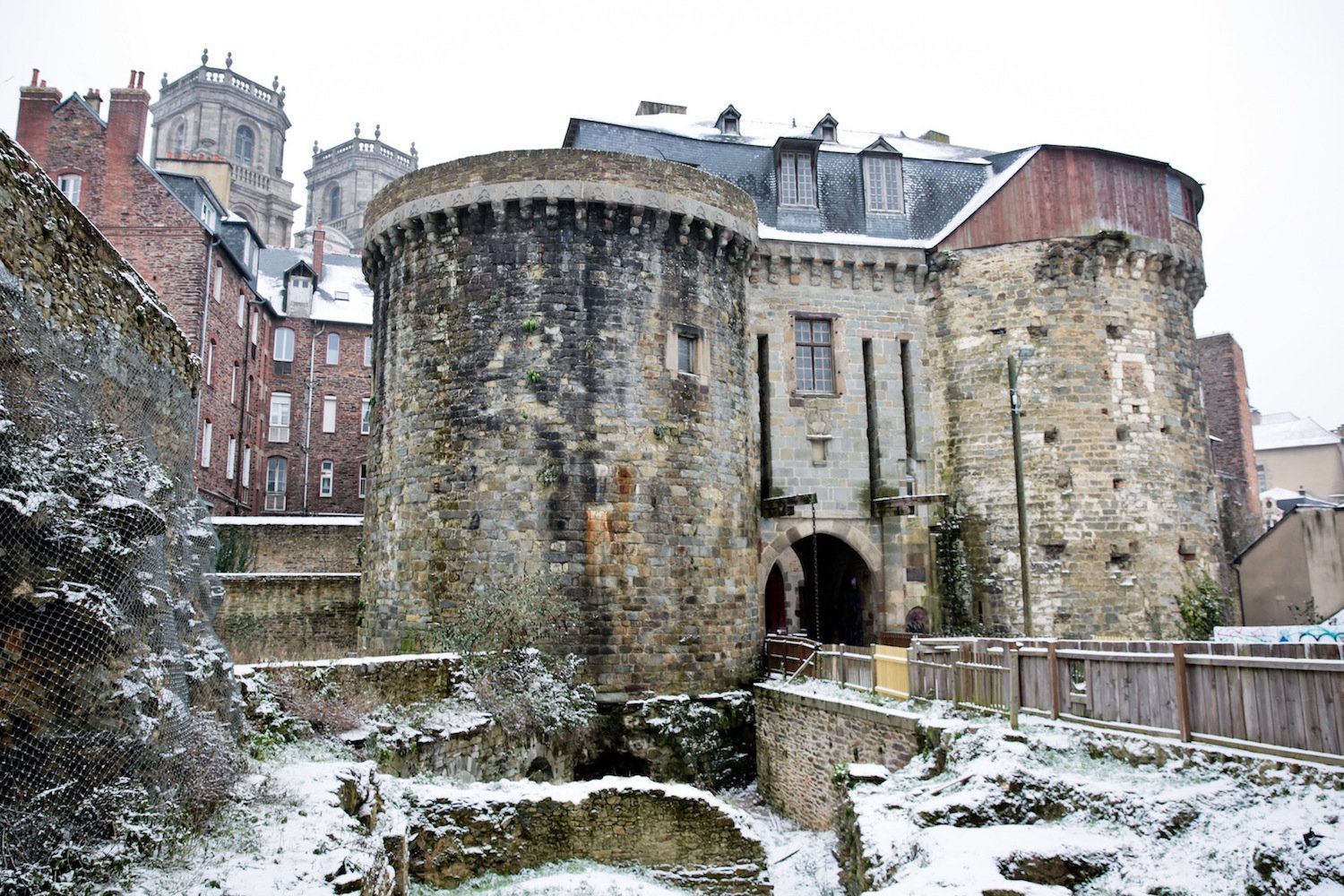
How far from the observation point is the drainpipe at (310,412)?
3422 cm

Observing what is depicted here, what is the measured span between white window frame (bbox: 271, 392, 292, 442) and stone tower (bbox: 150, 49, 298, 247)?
33875 mm

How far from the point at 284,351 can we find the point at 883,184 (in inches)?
870

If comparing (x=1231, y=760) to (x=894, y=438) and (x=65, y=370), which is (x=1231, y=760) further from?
(x=894, y=438)

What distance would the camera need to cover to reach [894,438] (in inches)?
846

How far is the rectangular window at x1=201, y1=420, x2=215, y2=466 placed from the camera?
28062 millimetres

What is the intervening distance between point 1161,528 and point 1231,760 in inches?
483

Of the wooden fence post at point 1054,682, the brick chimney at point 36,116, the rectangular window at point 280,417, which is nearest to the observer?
the wooden fence post at point 1054,682

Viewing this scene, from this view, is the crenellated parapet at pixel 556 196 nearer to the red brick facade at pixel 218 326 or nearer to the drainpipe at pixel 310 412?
the red brick facade at pixel 218 326

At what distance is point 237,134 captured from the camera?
65.9m

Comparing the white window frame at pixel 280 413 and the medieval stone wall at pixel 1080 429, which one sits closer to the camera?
the medieval stone wall at pixel 1080 429

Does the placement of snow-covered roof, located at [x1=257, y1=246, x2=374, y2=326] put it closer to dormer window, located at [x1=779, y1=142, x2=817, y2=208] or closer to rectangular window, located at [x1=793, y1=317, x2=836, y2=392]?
dormer window, located at [x1=779, y1=142, x2=817, y2=208]

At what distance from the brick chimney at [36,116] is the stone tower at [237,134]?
3792 centimetres

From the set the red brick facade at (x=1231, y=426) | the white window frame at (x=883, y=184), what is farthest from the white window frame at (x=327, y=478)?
the red brick facade at (x=1231, y=426)

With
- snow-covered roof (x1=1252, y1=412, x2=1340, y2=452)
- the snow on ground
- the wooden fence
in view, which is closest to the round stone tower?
the wooden fence
